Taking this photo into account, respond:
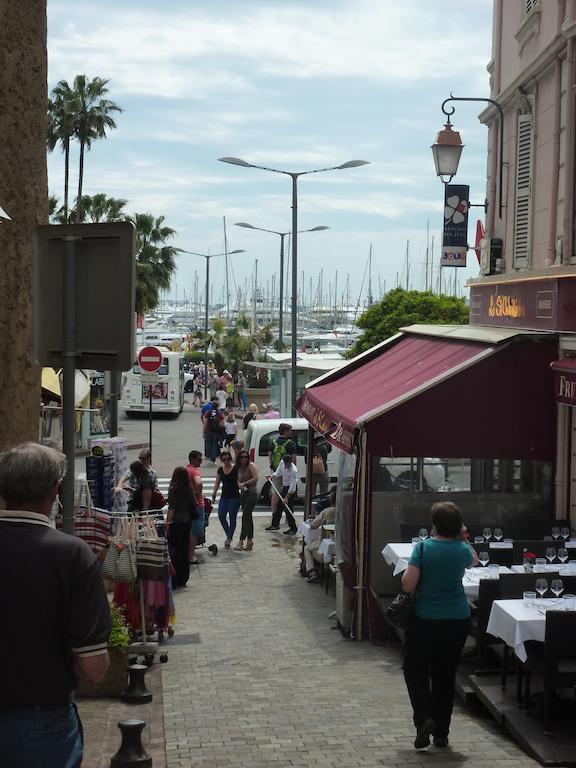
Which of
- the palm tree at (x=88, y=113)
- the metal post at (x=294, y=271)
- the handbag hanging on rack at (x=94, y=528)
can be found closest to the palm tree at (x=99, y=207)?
the palm tree at (x=88, y=113)

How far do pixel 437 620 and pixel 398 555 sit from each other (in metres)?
3.92

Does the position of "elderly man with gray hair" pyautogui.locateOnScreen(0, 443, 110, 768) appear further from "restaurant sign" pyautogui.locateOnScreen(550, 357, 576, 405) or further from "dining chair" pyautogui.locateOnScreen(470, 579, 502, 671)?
"restaurant sign" pyautogui.locateOnScreen(550, 357, 576, 405)

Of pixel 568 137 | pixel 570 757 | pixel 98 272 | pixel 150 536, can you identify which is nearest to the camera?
pixel 98 272

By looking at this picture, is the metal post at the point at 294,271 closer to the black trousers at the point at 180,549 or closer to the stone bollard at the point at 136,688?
the black trousers at the point at 180,549

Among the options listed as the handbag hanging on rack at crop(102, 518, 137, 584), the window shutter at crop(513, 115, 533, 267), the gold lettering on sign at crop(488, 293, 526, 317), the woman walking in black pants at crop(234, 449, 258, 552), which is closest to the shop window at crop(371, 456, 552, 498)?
the gold lettering on sign at crop(488, 293, 526, 317)

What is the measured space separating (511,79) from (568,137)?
3.25 metres

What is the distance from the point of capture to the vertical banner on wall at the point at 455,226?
17828 mm

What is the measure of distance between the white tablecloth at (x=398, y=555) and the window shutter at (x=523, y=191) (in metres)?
4.88

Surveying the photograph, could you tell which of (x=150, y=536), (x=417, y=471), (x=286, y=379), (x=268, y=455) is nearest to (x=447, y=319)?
(x=286, y=379)

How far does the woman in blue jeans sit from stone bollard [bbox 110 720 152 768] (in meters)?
10.3

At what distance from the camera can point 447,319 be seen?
137 ft

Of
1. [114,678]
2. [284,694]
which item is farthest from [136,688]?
[284,694]

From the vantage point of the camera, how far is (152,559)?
10.8 m

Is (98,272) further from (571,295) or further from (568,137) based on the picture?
(568,137)
